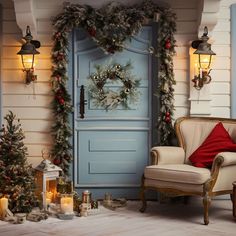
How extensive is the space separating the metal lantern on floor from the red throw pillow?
1.45m

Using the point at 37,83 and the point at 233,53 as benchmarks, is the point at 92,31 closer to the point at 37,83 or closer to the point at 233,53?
the point at 37,83

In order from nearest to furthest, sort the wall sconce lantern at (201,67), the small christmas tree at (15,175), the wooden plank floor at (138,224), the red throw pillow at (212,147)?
1. the wooden plank floor at (138,224)
2. the small christmas tree at (15,175)
3. the red throw pillow at (212,147)
4. the wall sconce lantern at (201,67)

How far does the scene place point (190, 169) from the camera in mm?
5211

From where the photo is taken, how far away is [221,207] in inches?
231

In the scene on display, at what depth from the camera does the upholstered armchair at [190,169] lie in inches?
200

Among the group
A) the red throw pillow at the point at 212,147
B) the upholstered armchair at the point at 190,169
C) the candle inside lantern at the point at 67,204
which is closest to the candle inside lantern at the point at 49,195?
the candle inside lantern at the point at 67,204

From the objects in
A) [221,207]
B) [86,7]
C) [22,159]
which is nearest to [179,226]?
[221,207]

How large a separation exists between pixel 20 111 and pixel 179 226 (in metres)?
2.40

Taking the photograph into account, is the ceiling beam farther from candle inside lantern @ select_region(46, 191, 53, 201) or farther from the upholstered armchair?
candle inside lantern @ select_region(46, 191, 53, 201)

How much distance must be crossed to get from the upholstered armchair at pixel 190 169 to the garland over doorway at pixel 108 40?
274mm

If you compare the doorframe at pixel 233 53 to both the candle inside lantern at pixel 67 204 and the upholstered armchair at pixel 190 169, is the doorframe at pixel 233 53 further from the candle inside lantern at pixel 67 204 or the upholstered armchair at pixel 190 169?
the candle inside lantern at pixel 67 204

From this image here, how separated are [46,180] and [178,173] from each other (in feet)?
4.59

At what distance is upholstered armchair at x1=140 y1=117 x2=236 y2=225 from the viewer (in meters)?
5.09

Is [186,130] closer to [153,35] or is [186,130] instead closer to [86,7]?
[153,35]
